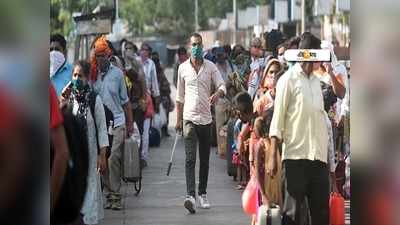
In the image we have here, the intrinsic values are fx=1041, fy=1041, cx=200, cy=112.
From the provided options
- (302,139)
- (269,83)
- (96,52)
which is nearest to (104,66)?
(96,52)

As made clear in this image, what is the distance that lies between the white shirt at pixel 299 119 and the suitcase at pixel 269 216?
47 centimetres

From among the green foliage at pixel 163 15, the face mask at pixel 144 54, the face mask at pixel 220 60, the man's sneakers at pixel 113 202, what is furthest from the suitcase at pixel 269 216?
the green foliage at pixel 163 15

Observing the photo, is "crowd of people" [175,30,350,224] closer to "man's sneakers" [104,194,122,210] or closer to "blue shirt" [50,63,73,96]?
"man's sneakers" [104,194,122,210]

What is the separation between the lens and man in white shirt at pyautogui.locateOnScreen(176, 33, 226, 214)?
11172 mm

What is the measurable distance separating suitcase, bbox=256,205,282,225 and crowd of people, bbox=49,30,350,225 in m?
0.05

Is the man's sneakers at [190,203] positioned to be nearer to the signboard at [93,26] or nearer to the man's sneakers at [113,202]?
the man's sneakers at [113,202]

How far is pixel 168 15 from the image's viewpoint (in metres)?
97.6

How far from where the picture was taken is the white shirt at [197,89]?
36.7 ft

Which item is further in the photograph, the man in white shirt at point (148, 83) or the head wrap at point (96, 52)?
the man in white shirt at point (148, 83)

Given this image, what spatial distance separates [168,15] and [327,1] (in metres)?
77.3

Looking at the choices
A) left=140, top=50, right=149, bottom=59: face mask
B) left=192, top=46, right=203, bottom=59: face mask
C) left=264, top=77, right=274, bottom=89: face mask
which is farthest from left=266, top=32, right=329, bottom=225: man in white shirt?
left=140, top=50, right=149, bottom=59: face mask
